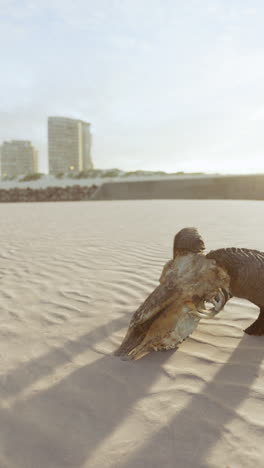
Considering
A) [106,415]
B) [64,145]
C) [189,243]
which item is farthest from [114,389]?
[64,145]

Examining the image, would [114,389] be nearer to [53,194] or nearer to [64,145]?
[53,194]

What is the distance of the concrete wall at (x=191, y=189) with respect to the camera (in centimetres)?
2036

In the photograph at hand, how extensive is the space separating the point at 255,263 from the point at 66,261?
3.28 metres

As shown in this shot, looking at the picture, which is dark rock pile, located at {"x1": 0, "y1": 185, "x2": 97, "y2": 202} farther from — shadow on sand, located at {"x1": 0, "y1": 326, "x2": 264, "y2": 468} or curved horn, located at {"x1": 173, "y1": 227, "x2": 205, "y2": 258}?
shadow on sand, located at {"x1": 0, "y1": 326, "x2": 264, "y2": 468}

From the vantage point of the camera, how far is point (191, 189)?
23.0 metres

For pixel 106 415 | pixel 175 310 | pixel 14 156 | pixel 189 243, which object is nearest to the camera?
pixel 106 415

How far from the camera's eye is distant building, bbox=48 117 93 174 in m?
65.6

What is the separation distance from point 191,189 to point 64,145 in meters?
50.0

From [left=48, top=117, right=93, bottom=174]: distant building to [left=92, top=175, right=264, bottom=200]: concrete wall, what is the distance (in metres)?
40.7

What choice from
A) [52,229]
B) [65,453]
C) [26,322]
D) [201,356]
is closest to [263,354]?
[201,356]

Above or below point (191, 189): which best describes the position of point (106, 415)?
below

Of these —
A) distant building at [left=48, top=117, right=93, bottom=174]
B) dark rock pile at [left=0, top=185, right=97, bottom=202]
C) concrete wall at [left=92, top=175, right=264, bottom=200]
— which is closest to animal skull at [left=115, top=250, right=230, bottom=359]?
concrete wall at [left=92, top=175, right=264, bottom=200]

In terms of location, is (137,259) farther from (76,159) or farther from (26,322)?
(76,159)

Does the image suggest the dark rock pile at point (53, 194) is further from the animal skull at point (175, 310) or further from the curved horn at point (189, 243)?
the animal skull at point (175, 310)
